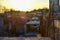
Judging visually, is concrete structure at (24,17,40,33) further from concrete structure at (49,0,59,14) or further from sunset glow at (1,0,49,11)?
concrete structure at (49,0,59,14)

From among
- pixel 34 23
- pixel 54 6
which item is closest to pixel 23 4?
pixel 34 23

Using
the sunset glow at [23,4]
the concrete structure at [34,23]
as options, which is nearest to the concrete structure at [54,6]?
the sunset glow at [23,4]

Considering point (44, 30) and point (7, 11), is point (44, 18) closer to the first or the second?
point (44, 30)

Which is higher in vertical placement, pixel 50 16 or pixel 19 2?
pixel 19 2

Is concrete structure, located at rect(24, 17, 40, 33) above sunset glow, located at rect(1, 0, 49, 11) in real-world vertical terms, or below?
below

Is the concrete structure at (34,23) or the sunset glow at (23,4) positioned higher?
the sunset glow at (23,4)

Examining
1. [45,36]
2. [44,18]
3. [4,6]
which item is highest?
[4,6]

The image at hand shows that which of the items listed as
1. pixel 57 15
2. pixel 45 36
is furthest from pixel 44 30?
pixel 57 15

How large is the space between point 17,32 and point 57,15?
69 centimetres

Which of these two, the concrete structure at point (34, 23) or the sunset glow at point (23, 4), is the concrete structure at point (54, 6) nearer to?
the sunset glow at point (23, 4)

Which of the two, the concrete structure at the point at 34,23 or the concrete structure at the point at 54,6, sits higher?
the concrete structure at the point at 54,6

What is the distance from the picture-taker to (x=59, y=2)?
2979 mm

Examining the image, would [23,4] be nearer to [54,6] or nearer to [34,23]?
[34,23]

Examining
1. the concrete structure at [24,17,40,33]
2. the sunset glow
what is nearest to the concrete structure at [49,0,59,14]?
the sunset glow
